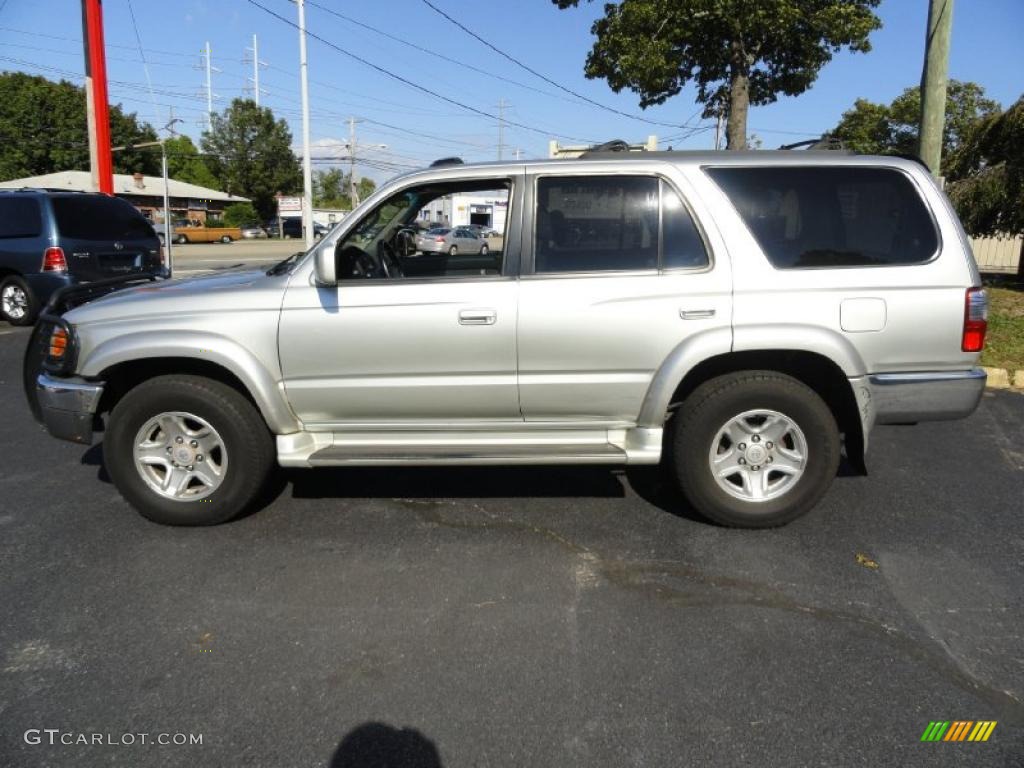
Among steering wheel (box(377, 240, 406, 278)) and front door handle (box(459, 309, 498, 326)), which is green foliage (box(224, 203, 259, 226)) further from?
front door handle (box(459, 309, 498, 326))

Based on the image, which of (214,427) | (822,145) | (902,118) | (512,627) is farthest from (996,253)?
(214,427)

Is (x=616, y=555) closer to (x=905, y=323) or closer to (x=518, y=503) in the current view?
(x=518, y=503)

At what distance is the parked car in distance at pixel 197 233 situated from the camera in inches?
1939

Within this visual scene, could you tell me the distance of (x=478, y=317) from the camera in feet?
12.8

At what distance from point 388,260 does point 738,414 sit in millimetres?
2090

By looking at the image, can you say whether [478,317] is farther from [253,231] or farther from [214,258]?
[253,231]

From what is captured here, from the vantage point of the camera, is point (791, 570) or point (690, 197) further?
point (690, 197)

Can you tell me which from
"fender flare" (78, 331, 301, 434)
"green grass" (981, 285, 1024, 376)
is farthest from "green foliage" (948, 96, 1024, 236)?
"fender flare" (78, 331, 301, 434)

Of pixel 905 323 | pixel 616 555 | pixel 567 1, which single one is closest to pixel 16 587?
pixel 616 555

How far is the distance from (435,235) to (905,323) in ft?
8.67

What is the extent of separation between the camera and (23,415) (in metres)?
6.57

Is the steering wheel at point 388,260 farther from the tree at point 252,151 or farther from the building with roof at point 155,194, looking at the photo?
the tree at point 252,151

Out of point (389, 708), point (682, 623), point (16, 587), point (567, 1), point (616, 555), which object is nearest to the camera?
point (389, 708)

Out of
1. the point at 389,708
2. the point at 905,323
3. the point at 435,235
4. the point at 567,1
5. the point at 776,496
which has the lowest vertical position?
the point at 389,708
